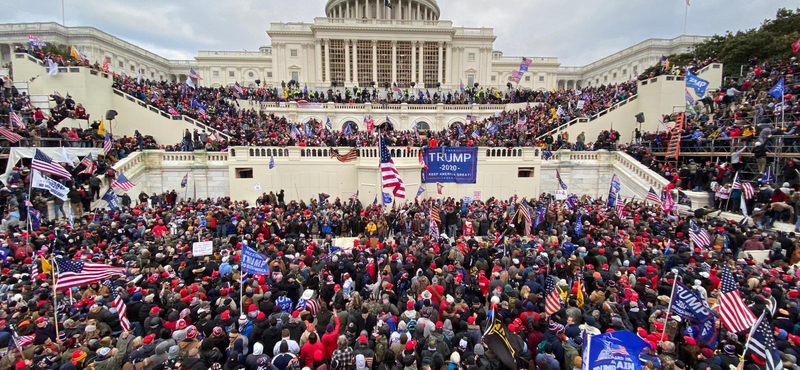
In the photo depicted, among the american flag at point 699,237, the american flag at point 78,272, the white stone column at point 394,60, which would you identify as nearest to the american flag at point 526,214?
the american flag at point 699,237

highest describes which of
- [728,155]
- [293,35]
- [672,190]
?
[293,35]

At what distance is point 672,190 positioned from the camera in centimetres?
1778

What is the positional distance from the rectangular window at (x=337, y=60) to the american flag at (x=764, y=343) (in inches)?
2222

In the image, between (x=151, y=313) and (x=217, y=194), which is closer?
(x=151, y=313)

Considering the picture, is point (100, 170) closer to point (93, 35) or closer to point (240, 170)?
point (240, 170)

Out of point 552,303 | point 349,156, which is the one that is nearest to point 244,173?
point 349,156

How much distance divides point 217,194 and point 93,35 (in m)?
65.7

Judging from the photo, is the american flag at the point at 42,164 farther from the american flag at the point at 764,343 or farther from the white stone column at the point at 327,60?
the white stone column at the point at 327,60

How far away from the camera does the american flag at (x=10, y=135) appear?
55.3ft

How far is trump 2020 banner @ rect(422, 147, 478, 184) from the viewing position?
19719 mm

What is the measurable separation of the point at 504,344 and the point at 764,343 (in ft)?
11.9

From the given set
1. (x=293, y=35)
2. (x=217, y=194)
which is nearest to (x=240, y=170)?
(x=217, y=194)

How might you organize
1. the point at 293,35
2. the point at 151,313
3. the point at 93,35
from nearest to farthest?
the point at 151,313, the point at 293,35, the point at 93,35

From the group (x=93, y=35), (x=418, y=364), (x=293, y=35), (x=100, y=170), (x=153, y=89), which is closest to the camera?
(x=418, y=364)
